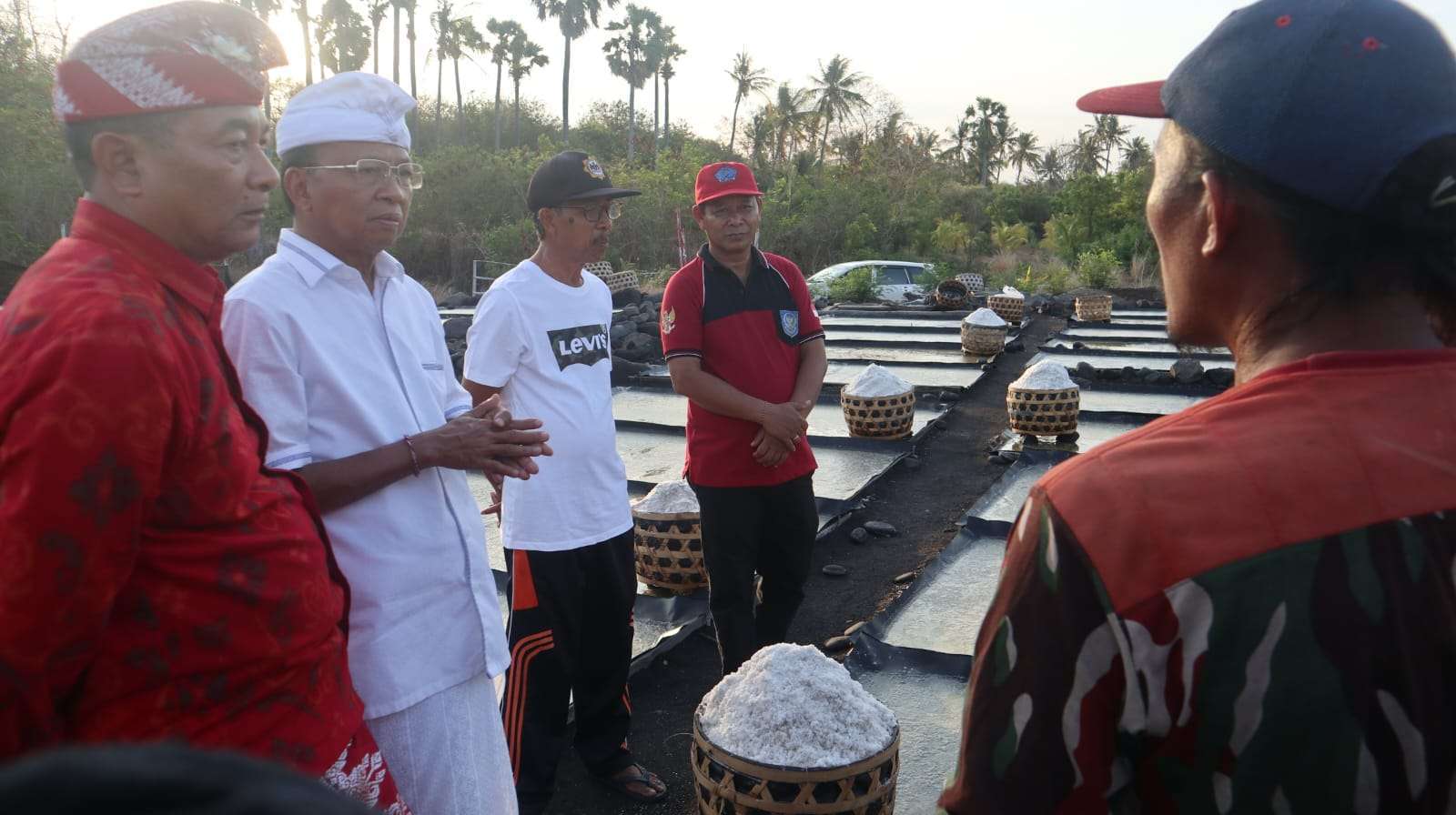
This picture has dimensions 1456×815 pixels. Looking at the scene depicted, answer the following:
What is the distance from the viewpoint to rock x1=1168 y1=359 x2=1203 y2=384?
7.58 m

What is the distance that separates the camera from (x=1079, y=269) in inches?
674

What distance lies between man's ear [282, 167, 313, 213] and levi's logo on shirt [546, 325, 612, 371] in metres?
0.86

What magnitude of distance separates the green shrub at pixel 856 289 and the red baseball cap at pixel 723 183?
11.1m

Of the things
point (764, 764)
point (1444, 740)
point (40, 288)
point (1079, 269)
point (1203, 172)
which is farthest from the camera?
point (1079, 269)

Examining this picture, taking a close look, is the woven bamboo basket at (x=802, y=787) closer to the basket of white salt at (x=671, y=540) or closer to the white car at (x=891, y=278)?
the basket of white salt at (x=671, y=540)

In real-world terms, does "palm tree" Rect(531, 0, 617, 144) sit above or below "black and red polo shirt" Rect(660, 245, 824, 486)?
above

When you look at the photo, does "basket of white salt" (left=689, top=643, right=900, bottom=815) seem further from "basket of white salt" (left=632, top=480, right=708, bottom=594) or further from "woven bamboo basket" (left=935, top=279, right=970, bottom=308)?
"woven bamboo basket" (left=935, top=279, right=970, bottom=308)

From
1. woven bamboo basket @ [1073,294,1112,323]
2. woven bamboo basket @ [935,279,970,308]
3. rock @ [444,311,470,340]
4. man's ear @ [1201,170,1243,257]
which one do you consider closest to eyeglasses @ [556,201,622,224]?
man's ear @ [1201,170,1243,257]

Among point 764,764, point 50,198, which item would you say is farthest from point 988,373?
point 50,198

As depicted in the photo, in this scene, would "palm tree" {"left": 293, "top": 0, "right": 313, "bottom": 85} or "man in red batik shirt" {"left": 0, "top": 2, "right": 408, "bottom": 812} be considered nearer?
"man in red batik shirt" {"left": 0, "top": 2, "right": 408, "bottom": 812}

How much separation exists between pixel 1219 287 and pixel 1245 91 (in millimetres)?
176

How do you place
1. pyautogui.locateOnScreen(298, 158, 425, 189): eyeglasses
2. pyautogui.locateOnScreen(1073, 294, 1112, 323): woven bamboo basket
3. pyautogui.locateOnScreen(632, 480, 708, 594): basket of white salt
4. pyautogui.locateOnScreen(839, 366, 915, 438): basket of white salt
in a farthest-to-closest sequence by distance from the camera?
pyautogui.locateOnScreen(1073, 294, 1112, 323): woven bamboo basket → pyautogui.locateOnScreen(839, 366, 915, 438): basket of white salt → pyautogui.locateOnScreen(632, 480, 708, 594): basket of white salt → pyautogui.locateOnScreen(298, 158, 425, 189): eyeglasses

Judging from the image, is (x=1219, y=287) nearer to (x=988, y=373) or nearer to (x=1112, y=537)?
(x=1112, y=537)

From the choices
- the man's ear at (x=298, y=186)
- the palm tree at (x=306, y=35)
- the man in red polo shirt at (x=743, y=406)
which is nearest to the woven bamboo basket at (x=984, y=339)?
the man in red polo shirt at (x=743, y=406)
